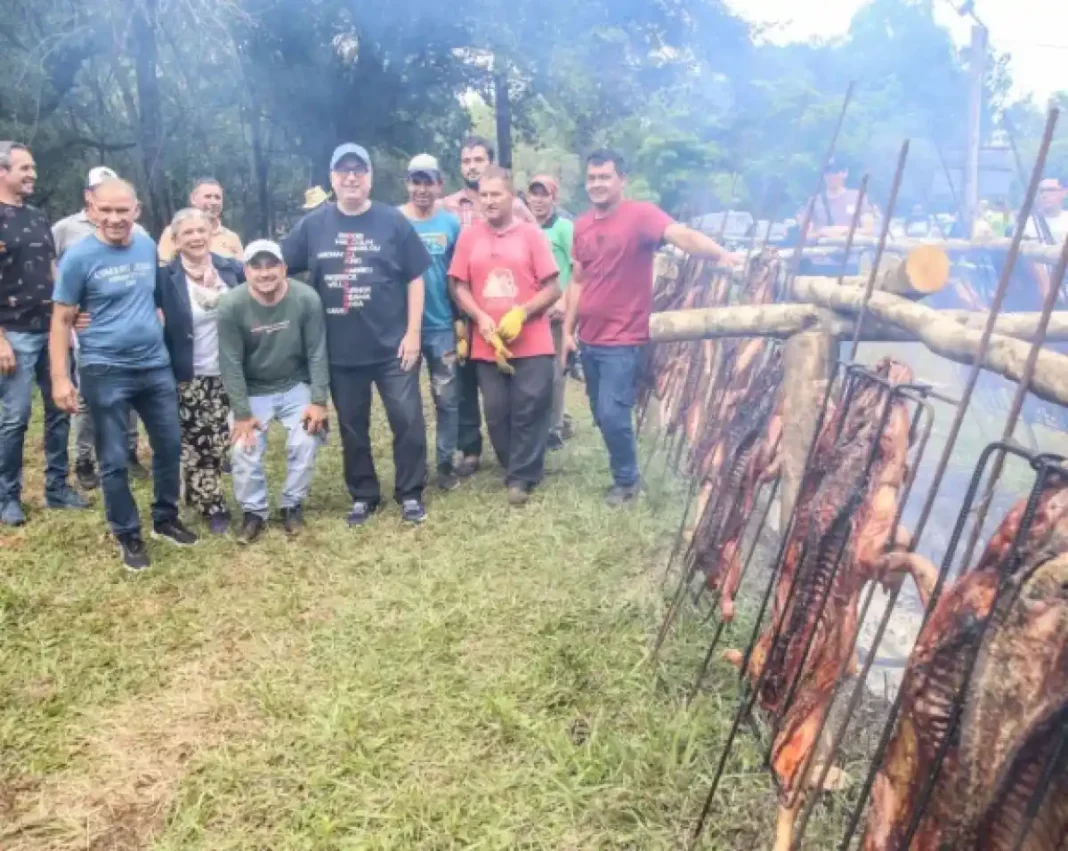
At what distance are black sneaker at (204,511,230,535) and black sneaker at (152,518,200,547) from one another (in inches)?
5.0

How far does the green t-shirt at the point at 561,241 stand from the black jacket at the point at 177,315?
2486 millimetres

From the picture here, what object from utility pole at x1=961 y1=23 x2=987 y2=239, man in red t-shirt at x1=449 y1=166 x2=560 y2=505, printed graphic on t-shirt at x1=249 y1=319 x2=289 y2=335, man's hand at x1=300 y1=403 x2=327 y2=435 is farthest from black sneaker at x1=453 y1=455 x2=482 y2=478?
utility pole at x1=961 y1=23 x2=987 y2=239

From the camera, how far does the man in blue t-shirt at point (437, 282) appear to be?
5.27 meters

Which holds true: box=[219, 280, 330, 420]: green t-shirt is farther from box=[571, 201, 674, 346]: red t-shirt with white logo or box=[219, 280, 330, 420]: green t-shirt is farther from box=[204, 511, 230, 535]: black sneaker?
box=[571, 201, 674, 346]: red t-shirt with white logo

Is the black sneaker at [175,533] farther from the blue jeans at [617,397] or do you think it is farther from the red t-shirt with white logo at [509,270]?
the blue jeans at [617,397]

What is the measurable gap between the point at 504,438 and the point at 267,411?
1.52 m

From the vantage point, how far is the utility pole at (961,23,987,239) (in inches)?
391

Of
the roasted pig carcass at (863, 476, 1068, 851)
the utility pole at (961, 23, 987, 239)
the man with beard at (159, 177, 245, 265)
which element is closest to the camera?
the roasted pig carcass at (863, 476, 1068, 851)

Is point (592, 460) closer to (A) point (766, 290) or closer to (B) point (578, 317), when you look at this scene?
(B) point (578, 317)

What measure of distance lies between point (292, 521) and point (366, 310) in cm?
127

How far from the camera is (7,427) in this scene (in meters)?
4.67

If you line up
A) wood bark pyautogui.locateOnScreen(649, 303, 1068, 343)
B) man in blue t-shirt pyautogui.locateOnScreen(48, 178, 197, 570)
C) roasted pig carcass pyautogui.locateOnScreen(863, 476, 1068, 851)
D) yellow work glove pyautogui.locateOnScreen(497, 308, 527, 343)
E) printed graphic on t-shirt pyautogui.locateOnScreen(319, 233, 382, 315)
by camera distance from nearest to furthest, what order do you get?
roasted pig carcass pyautogui.locateOnScreen(863, 476, 1068, 851) < wood bark pyautogui.locateOnScreen(649, 303, 1068, 343) < man in blue t-shirt pyautogui.locateOnScreen(48, 178, 197, 570) < printed graphic on t-shirt pyautogui.locateOnScreen(319, 233, 382, 315) < yellow work glove pyautogui.locateOnScreen(497, 308, 527, 343)

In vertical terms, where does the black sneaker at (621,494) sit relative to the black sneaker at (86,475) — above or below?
above

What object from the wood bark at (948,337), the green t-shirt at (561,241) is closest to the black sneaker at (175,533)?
the green t-shirt at (561,241)
